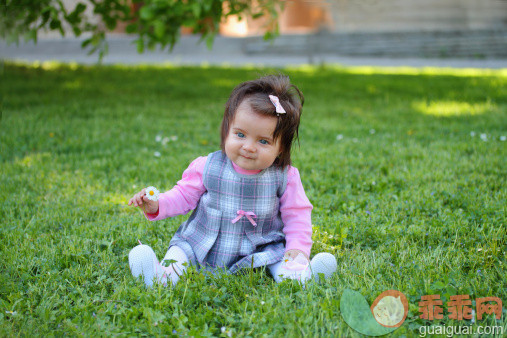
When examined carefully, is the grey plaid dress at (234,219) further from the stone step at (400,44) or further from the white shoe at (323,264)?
the stone step at (400,44)

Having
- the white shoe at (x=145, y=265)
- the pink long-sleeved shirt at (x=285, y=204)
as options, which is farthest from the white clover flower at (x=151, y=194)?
the white shoe at (x=145, y=265)

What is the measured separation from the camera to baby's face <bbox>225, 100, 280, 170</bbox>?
224 cm

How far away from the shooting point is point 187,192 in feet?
8.38

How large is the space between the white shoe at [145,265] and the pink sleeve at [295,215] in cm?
65

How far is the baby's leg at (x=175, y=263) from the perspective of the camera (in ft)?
7.75

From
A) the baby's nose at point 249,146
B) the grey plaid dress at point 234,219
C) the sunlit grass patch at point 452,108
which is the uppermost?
the baby's nose at point 249,146

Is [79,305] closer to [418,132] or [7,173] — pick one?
[7,173]

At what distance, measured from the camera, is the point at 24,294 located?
2.26 metres

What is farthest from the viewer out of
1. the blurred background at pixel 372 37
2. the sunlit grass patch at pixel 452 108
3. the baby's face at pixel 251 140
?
the blurred background at pixel 372 37

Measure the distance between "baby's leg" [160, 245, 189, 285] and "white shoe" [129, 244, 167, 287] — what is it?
1.5 inches

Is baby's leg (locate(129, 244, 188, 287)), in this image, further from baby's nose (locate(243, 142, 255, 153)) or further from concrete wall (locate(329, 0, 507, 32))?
concrete wall (locate(329, 0, 507, 32))

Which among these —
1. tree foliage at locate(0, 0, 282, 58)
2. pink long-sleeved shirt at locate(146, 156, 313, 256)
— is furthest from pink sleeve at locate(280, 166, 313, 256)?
tree foliage at locate(0, 0, 282, 58)

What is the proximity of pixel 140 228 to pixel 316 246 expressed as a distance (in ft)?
3.48

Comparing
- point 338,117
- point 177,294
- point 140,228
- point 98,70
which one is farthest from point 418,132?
point 98,70
